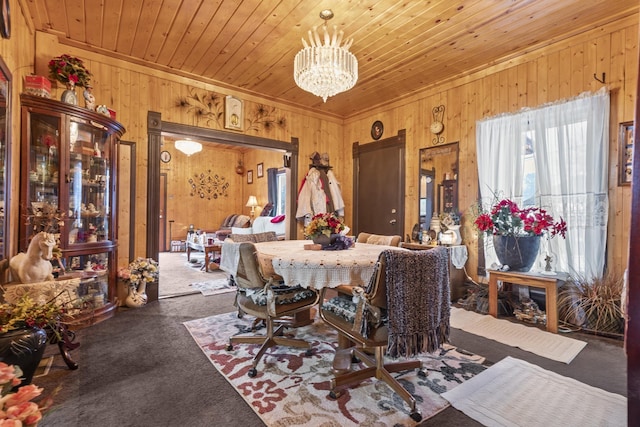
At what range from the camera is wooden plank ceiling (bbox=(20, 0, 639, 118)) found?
8.38 feet

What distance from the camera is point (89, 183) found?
2.96 meters

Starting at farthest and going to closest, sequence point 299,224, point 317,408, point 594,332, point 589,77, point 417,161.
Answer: point 299,224 → point 417,161 → point 589,77 → point 594,332 → point 317,408

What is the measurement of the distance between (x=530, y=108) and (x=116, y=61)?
14.9 ft

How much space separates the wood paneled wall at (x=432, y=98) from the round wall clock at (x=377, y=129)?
0.09 metres

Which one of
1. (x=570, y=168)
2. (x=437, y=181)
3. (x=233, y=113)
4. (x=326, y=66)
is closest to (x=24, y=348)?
(x=326, y=66)

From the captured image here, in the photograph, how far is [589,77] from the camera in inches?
112

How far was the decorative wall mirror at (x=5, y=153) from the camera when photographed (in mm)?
2023

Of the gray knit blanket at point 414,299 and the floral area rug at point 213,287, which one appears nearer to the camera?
the gray knit blanket at point 414,299

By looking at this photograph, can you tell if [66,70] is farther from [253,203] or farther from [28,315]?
[253,203]

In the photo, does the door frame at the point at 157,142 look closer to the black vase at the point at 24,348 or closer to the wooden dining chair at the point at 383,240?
the black vase at the point at 24,348

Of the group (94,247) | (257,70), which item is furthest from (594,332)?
(94,247)

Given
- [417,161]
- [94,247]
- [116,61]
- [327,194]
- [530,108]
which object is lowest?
[94,247]

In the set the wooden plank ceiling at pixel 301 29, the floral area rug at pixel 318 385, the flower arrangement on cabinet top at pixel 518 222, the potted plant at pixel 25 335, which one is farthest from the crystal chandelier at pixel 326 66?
the potted plant at pixel 25 335

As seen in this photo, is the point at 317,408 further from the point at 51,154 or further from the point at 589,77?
the point at 589,77
